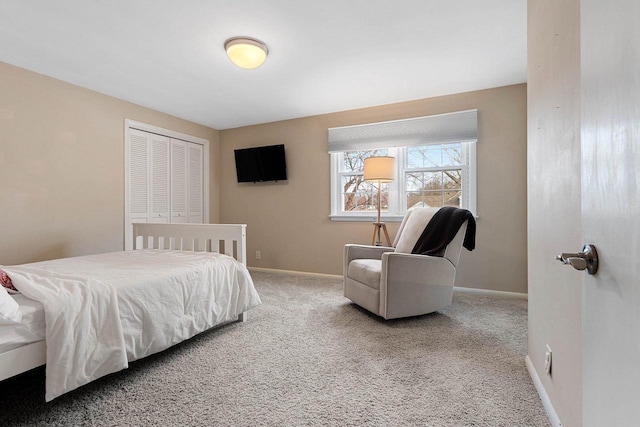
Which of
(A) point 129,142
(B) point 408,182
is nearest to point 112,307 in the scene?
(A) point 129,142

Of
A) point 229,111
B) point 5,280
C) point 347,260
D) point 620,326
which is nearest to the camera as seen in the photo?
point 620,326

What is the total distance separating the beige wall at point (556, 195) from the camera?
3.59ft

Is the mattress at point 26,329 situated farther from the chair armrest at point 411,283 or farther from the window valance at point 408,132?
the window valance at point 408,132

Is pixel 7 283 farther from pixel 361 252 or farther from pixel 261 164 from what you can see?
pixel 261 164

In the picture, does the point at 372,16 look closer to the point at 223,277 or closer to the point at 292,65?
the point at 292,65

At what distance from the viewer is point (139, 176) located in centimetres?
394

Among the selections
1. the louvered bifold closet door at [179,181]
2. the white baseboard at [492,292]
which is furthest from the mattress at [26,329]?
the white baseboard at [492,292]

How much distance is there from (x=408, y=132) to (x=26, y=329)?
3680mm

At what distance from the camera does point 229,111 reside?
421cm

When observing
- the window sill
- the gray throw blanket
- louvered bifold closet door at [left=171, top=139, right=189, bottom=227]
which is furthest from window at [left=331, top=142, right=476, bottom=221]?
louvered bifold closet door at [left=171, top=139, right=189, bottom=227]

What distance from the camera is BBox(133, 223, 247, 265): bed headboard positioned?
Result: 8.75 ft

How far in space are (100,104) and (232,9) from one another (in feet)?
7.66

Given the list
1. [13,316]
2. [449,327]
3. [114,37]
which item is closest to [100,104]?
[114,37]

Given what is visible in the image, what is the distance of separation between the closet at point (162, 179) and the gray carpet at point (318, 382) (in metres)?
2.35
